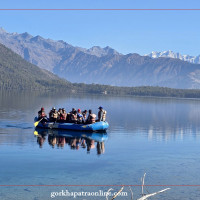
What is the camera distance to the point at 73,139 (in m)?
44.0

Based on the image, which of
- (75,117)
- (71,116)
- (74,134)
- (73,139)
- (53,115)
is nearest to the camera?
(73,139)

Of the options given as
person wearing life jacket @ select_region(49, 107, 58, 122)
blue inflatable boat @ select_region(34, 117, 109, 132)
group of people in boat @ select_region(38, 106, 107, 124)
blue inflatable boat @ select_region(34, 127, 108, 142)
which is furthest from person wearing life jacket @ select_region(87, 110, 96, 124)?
person wearing life jacket @ select_region(49, 107, 58, 122)

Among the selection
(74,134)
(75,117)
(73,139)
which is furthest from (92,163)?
(75,117)

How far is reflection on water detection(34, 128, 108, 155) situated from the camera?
39750mm

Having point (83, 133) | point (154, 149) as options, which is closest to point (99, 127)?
point (83, 133)

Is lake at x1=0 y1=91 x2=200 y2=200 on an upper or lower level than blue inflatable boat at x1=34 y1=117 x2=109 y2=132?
lower

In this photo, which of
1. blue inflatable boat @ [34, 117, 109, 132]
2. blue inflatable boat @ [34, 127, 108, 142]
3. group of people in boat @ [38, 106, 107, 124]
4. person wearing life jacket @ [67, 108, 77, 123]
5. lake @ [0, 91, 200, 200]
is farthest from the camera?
person wearing life jacket @ [67, 108, 77, 123]

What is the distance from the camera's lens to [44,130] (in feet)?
166

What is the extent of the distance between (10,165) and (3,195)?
289 inches

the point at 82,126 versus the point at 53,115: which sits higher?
the point at 53,115

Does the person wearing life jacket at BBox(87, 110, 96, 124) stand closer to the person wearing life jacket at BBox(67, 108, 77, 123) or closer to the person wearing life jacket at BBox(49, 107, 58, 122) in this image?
the person wearing life jacket at BBox(67, 108, 77, 123)

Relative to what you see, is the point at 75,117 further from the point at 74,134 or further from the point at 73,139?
the point at 73,139

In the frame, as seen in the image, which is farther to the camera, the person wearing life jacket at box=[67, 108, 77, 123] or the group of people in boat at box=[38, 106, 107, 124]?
the person wearing life jacket at box=[67, 108, 77, 123]

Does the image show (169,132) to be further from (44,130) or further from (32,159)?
(32,159)
